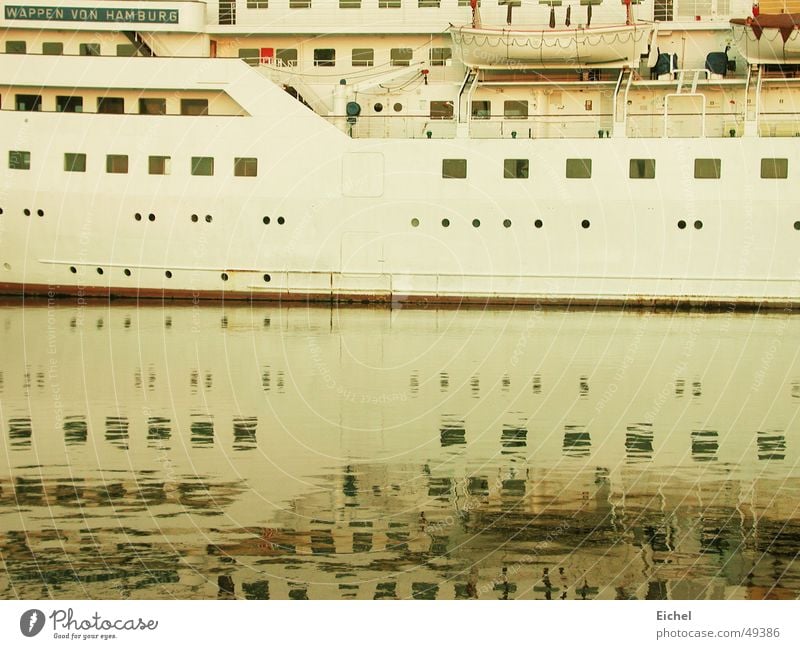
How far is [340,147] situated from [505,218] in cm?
388

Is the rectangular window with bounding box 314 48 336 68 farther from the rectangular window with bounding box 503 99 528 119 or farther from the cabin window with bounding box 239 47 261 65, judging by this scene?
the rectangular window with bounding box 503 99 528 119

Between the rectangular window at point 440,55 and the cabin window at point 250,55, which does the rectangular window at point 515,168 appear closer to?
the rectangular window at point 440,55

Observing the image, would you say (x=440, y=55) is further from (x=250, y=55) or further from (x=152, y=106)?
(x=152, y=106)

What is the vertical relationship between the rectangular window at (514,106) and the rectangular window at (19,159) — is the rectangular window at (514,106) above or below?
above

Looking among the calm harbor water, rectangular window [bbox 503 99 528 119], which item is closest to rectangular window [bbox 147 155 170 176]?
rectangular window [bbox 503 99 528 119]

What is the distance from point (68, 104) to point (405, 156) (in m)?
7.57

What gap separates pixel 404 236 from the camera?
32.8 metres

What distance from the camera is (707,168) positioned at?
106ft

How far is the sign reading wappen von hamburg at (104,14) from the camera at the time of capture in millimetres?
33094

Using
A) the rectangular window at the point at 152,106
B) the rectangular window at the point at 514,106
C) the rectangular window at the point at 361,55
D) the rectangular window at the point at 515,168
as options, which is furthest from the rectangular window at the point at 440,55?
the rectangular window at the point at 152,106

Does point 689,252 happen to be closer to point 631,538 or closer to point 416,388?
point 416,388

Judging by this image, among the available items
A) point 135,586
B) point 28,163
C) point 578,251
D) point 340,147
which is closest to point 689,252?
point 578,251

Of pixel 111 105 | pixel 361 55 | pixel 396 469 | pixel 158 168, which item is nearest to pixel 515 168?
pixel 361 55

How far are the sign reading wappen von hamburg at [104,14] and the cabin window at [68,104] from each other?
1.68 meters
